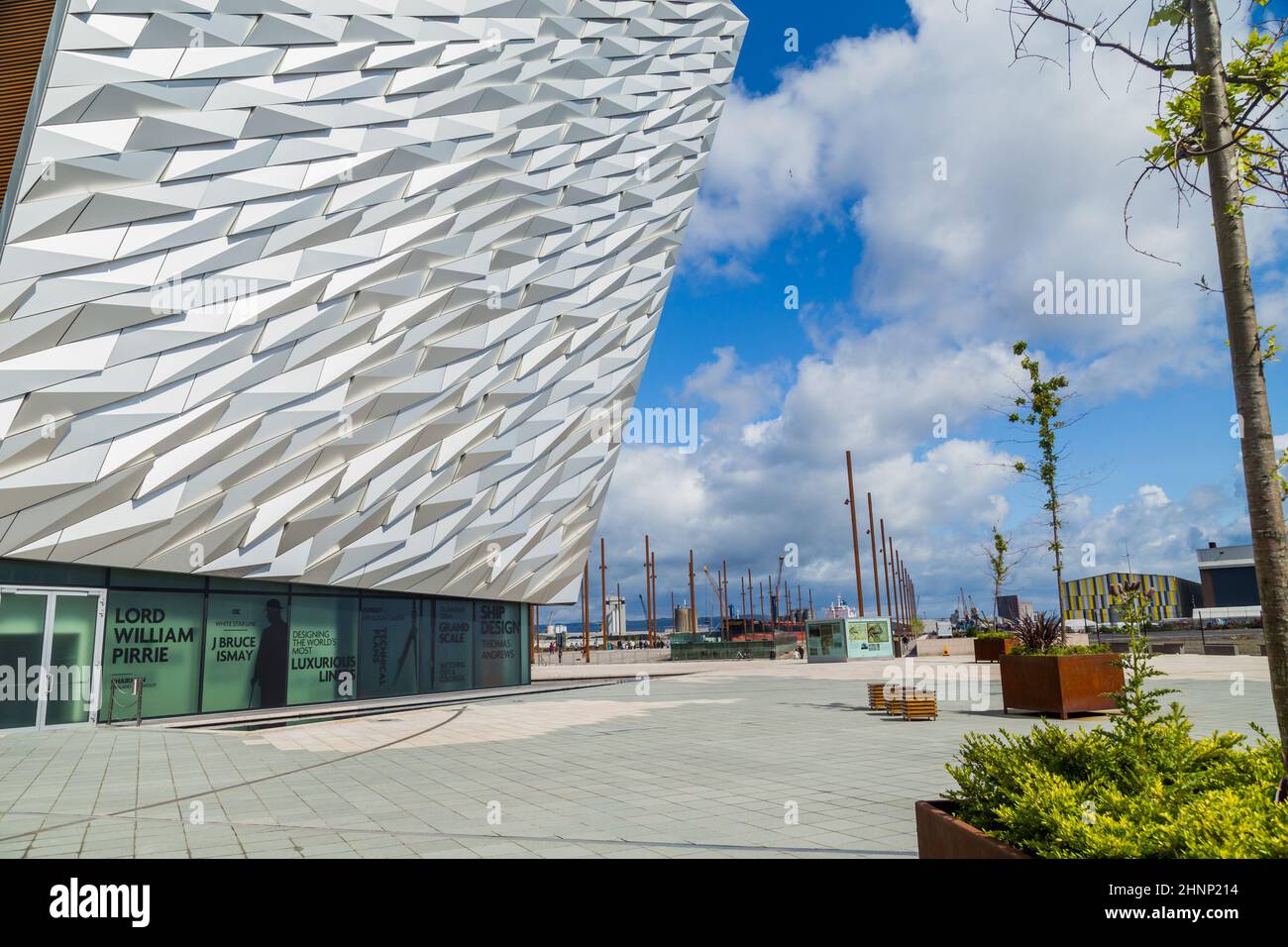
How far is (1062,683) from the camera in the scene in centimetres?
1455

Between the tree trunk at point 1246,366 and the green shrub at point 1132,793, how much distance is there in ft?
1.72

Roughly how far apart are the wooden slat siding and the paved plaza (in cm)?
1270

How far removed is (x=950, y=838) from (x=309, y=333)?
18196mm

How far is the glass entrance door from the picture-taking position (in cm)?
1614

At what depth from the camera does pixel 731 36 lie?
118 feet

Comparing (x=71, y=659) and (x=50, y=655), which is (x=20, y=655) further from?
(x=71, y=659)

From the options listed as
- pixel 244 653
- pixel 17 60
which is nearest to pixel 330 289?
pixel 17 60

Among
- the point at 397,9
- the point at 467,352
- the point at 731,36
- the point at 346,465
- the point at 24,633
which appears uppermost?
the point at 731,36

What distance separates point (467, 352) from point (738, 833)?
18.1 metres

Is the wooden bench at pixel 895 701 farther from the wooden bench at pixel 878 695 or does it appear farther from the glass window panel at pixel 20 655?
the glass window panel at pixel 20 655

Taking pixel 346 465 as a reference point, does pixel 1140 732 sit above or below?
below

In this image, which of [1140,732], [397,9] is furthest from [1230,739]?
[397,9]

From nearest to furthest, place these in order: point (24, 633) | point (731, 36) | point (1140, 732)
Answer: point (1140, 732), point (24, 633), point (731, 36)

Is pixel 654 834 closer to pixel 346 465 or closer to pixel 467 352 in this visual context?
pixel 346 465
